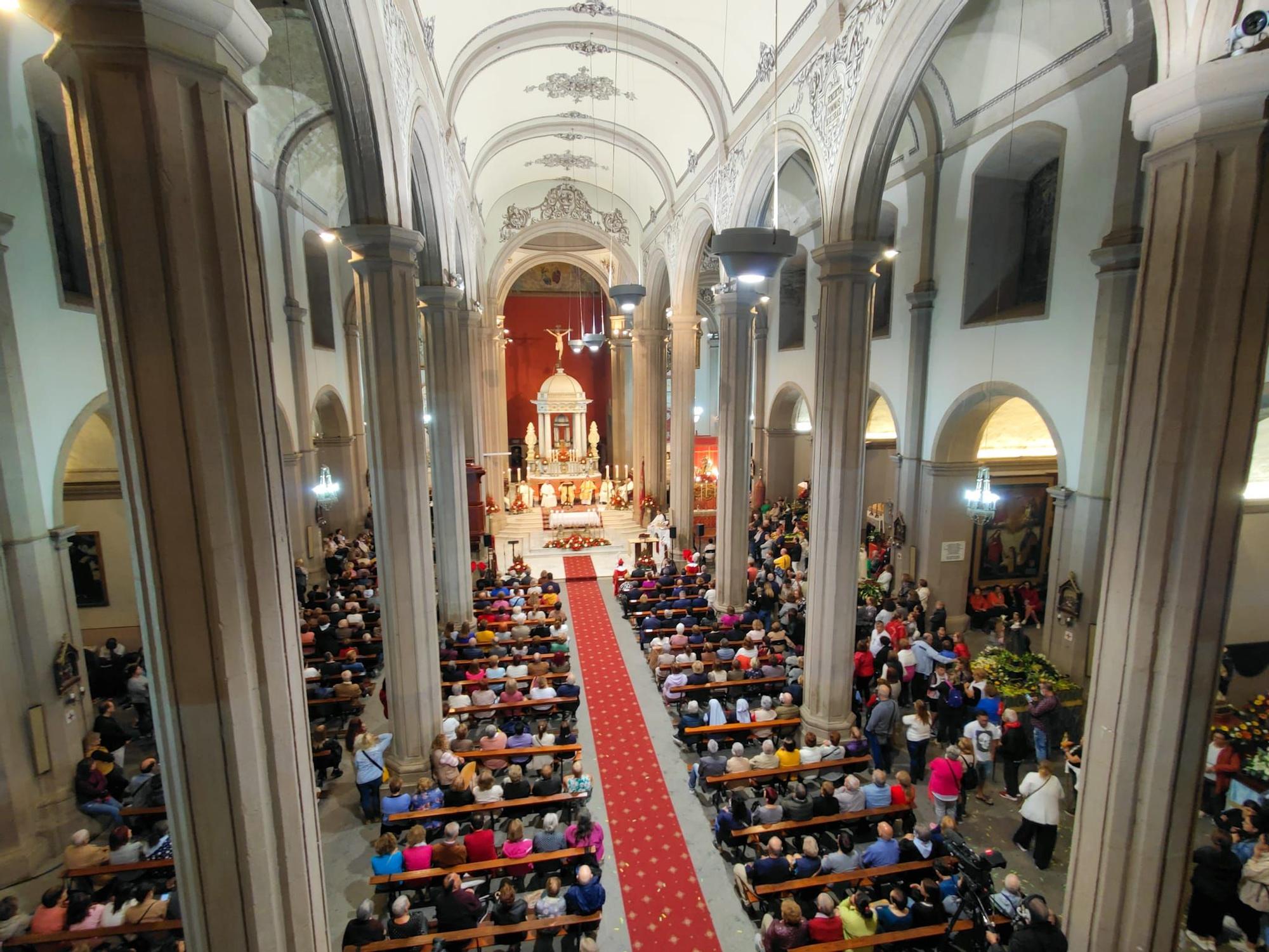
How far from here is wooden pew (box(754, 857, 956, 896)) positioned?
16.8 feet

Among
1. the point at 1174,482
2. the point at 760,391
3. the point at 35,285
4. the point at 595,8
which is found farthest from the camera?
the point at 760,391

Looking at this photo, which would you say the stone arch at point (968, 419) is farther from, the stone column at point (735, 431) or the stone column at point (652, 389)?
the stone column at point (652, 389)

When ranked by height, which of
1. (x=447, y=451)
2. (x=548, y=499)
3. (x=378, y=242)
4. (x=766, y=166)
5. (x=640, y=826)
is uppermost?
(x=766, y=166)

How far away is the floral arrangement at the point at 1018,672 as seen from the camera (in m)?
8.20

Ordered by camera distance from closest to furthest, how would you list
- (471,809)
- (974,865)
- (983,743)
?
(974,865), (471,809), (983,743)

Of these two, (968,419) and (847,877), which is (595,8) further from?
(847,877)

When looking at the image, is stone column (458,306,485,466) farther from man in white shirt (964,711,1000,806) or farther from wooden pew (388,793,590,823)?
man in white shirt (964,711,1000,806)

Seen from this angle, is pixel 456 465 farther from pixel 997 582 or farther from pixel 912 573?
pixel 997 582

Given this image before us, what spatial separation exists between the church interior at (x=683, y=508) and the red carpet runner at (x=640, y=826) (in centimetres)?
5

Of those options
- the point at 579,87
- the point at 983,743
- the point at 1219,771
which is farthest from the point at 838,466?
the point at 579,87

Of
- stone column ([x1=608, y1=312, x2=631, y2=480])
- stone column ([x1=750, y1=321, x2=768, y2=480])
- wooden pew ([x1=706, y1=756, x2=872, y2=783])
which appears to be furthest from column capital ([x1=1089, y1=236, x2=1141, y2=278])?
stone column ([x1=608, y1=312, x2=631, y2=480])

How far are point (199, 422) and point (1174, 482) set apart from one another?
5.26 meters

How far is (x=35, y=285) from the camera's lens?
658 cm

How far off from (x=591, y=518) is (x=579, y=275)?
13.5 m
